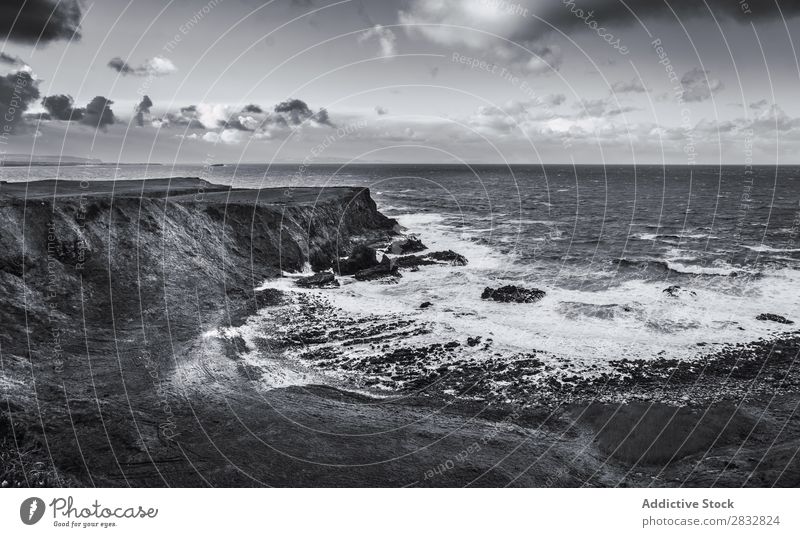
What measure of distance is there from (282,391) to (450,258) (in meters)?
27.3

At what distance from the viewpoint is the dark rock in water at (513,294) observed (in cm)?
2958

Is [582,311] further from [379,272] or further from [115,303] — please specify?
[115,303]

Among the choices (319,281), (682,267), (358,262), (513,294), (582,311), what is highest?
(682,267)

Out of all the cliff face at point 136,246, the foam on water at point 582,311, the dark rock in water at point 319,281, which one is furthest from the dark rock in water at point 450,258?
the dark rock in water at point 319,281

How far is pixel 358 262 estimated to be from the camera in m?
37.7

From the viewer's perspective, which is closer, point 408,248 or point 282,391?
point 282,391

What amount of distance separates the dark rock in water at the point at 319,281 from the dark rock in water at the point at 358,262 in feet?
9.70

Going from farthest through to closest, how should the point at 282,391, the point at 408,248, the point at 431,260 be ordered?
the point at 408,248, the point at 431,260, the point at 282,391

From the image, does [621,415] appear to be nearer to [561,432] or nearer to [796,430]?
[561,432]

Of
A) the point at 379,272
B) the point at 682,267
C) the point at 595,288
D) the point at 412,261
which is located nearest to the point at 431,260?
the point at 412,261

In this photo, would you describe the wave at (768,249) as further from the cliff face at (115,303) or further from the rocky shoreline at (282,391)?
the cliff face at (115,303)

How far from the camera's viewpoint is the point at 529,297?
29891mm

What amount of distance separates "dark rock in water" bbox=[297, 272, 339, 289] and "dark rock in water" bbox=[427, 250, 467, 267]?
12.0 m
